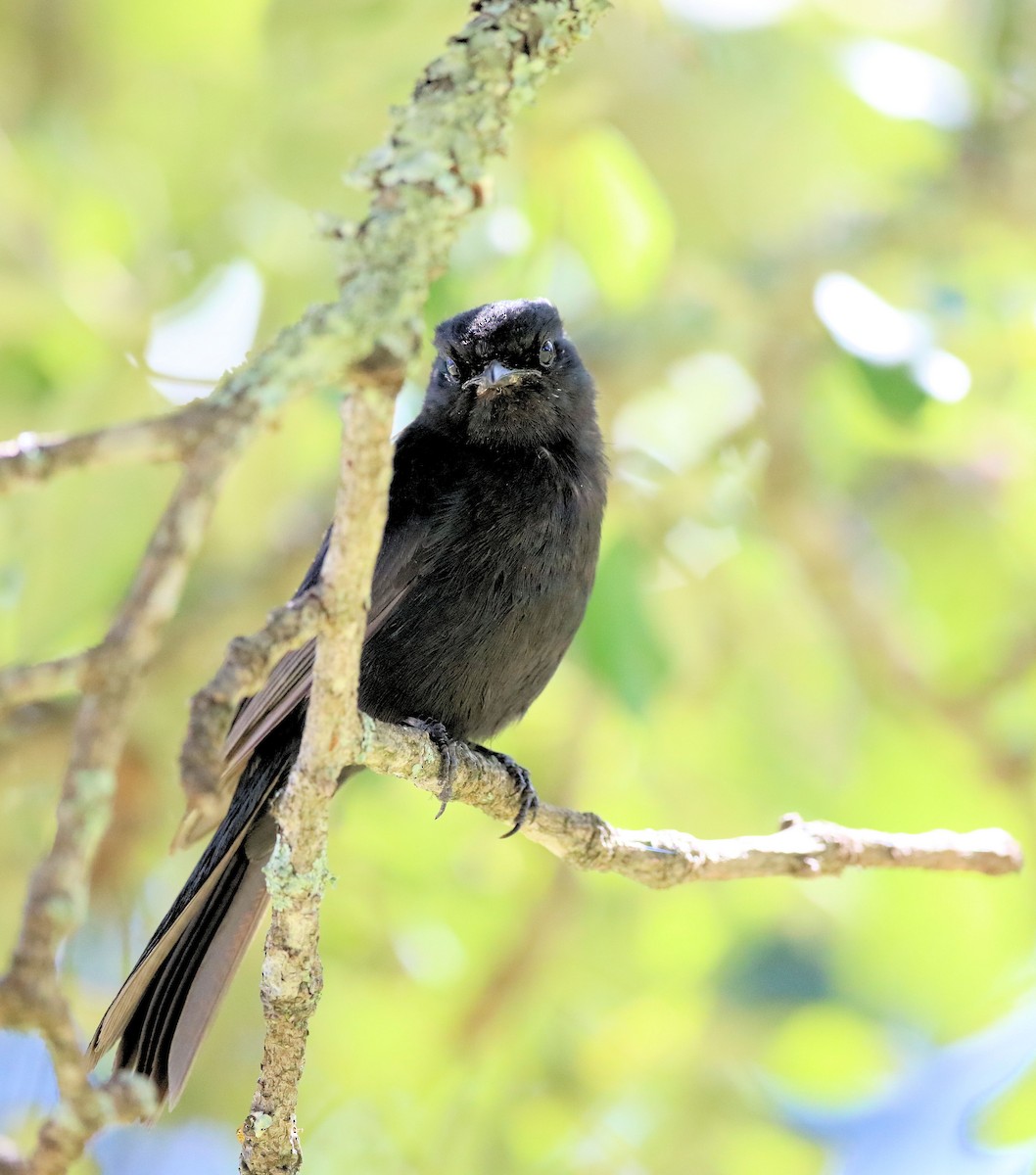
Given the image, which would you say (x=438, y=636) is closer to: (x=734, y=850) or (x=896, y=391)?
(x=734, y=850)

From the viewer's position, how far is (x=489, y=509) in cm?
396

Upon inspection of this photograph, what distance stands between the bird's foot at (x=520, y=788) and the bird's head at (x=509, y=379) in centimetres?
96

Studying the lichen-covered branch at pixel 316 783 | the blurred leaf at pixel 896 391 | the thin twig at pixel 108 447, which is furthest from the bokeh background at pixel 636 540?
the thin twig at pixel 108 447

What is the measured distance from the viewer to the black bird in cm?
355

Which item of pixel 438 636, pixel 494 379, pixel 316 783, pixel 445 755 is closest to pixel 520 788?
pixel 445 755

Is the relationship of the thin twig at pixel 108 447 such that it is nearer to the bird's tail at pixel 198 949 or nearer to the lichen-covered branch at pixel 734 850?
the lichen-covered branch at pixel 734 850

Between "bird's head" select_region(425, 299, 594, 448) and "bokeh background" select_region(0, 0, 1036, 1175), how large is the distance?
0.76ft

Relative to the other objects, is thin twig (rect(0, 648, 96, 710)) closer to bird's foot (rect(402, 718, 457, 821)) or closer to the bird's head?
bird's foot (rect(402, 718, 457, 821))

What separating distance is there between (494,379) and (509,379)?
47 millimetres

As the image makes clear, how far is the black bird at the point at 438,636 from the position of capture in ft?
11.6

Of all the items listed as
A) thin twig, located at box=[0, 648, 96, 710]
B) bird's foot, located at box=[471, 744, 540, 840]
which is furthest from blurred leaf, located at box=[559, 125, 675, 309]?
thin twig, located at box=[0, 648, 96, 710]

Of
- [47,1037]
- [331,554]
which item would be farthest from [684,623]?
[47,1037]

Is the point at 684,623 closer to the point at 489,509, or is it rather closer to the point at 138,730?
the point at 489,509

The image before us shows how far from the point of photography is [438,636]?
12.8 feet
